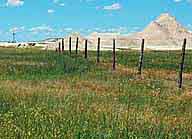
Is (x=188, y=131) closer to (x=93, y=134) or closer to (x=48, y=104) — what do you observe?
(x=93, y=134)

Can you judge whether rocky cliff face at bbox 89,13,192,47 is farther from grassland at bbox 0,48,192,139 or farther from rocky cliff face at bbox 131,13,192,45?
grassland at bbox 0,48,192,139

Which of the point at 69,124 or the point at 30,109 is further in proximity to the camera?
the point at 30,109

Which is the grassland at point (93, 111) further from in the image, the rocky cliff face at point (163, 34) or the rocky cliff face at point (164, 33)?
the rocky cliff face at point (164, 33)

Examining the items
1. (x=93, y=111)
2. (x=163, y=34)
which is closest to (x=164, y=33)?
(x=163, y=34)

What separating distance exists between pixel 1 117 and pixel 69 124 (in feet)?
5.73

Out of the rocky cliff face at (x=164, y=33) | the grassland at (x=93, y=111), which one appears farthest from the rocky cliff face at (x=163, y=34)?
the grassland at (x=93, y=111)

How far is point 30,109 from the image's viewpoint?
15.3m

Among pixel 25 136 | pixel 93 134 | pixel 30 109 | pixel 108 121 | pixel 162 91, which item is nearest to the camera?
pixel 25 136

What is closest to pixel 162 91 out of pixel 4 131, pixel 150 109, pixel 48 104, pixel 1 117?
pixel 150 109

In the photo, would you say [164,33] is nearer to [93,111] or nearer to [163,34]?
[163,34]

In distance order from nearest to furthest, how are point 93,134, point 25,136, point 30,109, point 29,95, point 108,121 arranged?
1. point 25,136
2. point 93,134
3. point 108,121
4. point 30,109
5. point 29,95

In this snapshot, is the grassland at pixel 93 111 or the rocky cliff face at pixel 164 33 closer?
the grassland at pixel 93 111

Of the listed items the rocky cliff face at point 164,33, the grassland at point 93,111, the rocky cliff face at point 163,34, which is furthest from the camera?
the rocky cliff face at point 164,33

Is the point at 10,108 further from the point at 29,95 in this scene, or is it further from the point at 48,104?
the point at 29,95
